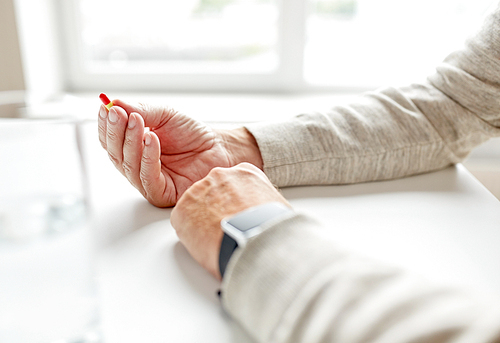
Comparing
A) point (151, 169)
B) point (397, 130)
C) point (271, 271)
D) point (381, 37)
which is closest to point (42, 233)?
point (271, 271)

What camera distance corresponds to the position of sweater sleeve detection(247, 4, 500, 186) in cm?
70

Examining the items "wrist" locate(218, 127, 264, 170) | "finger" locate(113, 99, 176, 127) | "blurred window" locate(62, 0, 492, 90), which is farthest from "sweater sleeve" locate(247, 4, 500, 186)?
"blurred window" locate(62, 0, 492, 90)

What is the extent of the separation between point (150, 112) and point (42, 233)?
1.41 ft

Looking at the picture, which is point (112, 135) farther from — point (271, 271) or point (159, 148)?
point (271, 271)

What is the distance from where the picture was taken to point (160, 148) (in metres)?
0.65

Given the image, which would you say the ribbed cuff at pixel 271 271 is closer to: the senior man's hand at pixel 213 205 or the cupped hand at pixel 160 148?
the senior man's hand at pixel 213 205

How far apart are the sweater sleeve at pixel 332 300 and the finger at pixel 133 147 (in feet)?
0.95

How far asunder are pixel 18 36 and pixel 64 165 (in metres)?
1.32

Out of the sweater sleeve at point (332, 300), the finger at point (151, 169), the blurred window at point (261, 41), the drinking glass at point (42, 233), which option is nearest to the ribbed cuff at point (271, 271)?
the sweater sleeve at point (332, 300)

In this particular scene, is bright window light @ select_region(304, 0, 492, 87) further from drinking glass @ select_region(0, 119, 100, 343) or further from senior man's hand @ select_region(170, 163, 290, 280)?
drinking glass @ select_region(0, 119, 100, 343)

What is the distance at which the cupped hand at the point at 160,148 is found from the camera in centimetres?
59

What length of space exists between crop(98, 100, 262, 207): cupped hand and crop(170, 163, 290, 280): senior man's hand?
0.10 metres

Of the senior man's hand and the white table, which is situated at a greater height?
the senior man's hand

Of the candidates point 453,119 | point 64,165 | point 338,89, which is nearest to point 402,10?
point 338,89
